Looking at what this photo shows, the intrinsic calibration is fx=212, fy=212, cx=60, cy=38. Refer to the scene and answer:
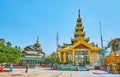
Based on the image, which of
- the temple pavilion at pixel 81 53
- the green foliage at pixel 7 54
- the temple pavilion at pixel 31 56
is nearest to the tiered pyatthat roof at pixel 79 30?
the temple pavilion at pixel 81 53

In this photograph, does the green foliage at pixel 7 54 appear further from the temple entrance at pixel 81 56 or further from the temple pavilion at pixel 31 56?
the temple pavilion at pixel 31 56

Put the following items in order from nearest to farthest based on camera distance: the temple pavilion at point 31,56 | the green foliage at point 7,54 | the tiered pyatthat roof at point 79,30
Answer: the green foliage at point 7,54, the tiered pyatthat roof at point 79,30, the temple pavilion at point 31,56

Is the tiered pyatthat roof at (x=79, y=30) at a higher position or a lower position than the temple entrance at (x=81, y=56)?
higher

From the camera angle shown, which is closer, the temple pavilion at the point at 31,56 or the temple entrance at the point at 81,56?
the temple entrance at the point at 81,56

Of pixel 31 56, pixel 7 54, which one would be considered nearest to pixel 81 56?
pixel 31 56

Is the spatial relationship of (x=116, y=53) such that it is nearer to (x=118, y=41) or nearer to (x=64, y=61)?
(x=118, y=41)

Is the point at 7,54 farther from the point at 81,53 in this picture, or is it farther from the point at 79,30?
the point at 79,30

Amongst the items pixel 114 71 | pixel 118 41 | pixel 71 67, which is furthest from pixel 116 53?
pixel 71 67

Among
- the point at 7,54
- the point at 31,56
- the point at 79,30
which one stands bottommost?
the point at 7,54

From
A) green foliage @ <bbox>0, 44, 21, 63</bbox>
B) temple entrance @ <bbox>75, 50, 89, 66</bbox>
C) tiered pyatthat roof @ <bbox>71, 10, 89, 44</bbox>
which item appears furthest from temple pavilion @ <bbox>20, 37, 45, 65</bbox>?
green foliage @ <bbox>0, 44, 21, 63</bbox>

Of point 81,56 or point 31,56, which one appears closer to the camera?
point 81,56

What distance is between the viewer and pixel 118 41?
35.8m

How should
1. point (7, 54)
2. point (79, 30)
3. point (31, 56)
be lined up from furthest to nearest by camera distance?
point (31, 56), point (79, 30), point (7, 54)

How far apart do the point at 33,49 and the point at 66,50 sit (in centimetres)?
2488
